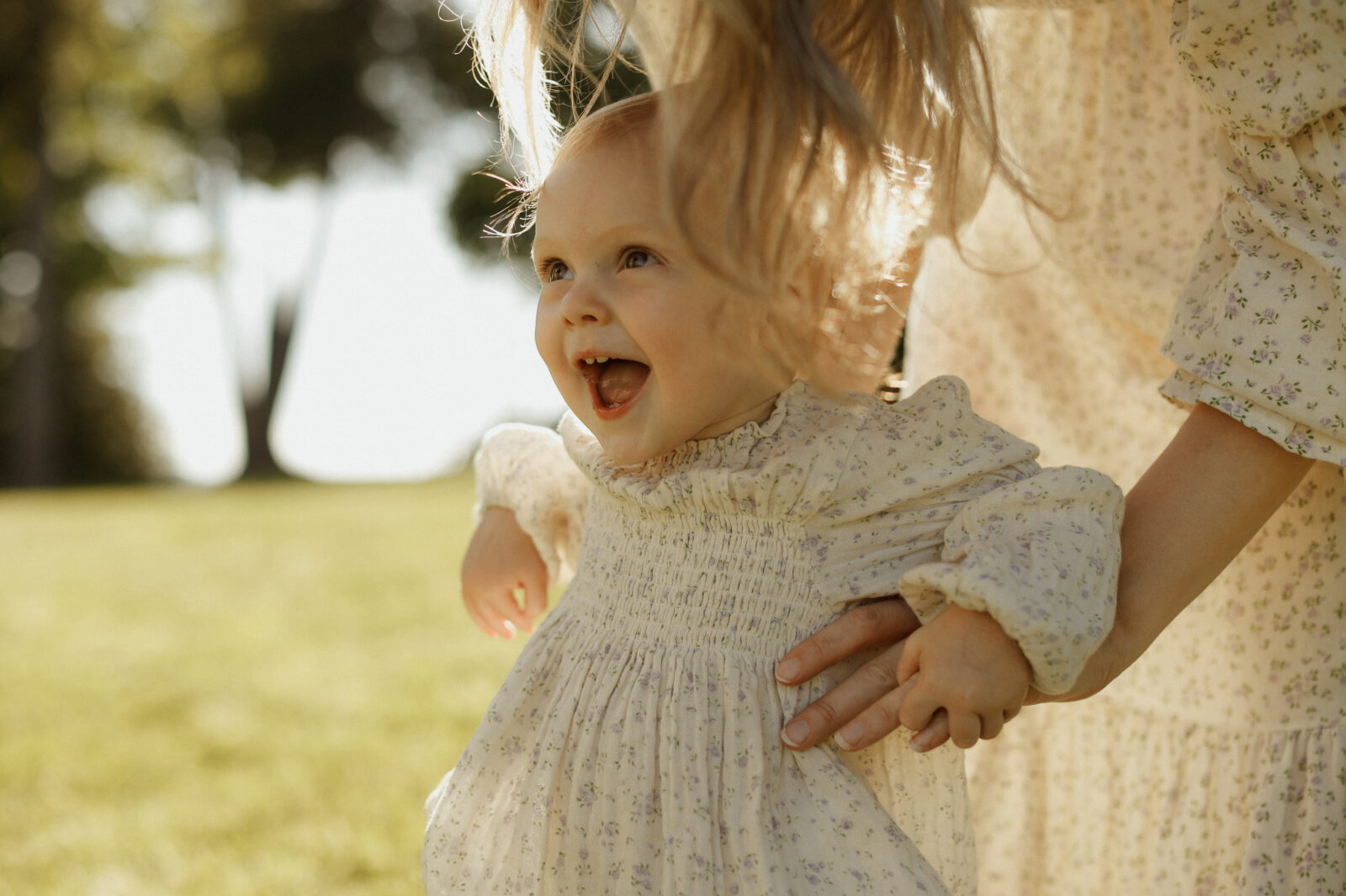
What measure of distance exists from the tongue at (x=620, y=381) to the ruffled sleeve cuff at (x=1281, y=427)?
1.70 ft

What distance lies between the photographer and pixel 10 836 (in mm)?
2256

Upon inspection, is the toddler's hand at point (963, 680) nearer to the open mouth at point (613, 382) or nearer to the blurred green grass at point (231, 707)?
the open mouth at point (613, 382)

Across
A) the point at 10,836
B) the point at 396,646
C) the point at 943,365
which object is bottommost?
the point at 396,646

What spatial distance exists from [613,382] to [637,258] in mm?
122

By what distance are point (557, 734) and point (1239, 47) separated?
89 cm

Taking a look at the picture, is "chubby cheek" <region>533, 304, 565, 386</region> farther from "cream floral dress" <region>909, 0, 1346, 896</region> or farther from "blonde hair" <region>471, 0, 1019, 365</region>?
"cream floral dress" <region>909, 0, 1346, 896</region>

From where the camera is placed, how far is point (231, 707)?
3139 mm

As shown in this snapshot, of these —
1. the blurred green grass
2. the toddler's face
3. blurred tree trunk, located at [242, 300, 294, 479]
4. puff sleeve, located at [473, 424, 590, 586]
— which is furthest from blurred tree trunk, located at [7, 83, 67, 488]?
the toddler's face

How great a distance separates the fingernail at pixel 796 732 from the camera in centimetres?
100

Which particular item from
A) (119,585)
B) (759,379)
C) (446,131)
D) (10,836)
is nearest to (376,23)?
(446,131)

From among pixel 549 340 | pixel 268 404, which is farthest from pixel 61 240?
pixel 549 340

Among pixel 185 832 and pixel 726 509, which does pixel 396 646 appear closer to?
pixel 185 832

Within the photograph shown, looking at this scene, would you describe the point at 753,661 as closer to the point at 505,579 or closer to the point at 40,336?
→ the point at 505,579

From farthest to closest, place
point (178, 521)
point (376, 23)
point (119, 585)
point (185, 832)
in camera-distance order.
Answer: point (376, 23)
point (178, 521)
point (119, 585)
point (185, 832)
